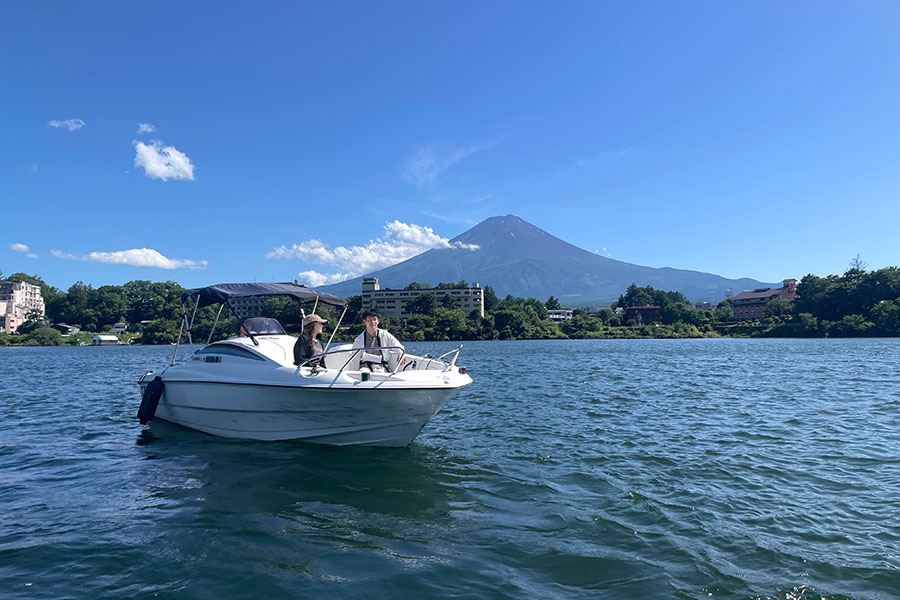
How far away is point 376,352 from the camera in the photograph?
9.17m

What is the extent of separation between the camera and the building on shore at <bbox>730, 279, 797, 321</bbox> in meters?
150

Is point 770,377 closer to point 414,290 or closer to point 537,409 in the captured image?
point 537,409

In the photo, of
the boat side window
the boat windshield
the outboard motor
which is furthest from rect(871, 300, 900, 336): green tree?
the outboard motor

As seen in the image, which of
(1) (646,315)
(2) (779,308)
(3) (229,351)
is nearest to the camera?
(3) (229,351)

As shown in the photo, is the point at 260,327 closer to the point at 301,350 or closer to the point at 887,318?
the point at 301,350

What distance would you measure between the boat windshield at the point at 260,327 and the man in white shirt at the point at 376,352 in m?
2.74

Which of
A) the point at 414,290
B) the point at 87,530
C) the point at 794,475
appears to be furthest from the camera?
the point at 414,290

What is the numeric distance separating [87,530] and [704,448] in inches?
365

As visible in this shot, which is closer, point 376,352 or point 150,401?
point 376,352

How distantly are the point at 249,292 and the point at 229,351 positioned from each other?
5.49ft

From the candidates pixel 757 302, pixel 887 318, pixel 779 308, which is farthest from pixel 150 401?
pixel 757 302

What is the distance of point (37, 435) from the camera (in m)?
11.3

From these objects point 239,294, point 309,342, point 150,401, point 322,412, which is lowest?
point 150,401

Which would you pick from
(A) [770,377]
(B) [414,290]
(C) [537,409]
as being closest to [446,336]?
(B) [414,290]
